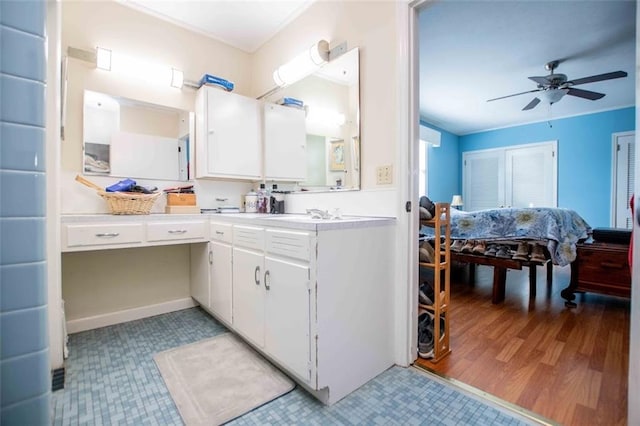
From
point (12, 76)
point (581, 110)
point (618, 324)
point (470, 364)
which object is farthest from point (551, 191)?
point (12, 76)

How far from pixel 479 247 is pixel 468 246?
12 centimetres

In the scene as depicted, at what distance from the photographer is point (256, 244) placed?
1744 millimetres

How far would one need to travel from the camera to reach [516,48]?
3.22 m

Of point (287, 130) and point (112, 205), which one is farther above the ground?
point (287, 130)

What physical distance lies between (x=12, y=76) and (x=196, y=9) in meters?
2.59

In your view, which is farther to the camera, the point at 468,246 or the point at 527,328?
the point at 468,246

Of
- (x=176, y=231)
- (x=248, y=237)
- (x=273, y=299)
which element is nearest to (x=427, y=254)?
(x=273, y=299)

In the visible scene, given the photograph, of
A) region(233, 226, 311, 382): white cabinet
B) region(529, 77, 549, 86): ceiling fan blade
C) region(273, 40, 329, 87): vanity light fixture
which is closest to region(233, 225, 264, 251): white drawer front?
region(233, 226, 311, 382): white cabinet

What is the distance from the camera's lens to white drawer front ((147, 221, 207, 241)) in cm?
212

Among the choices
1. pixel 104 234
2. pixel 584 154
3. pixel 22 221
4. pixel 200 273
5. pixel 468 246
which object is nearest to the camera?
pixel 22 221

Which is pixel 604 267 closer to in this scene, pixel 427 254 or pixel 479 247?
pixel 479 247

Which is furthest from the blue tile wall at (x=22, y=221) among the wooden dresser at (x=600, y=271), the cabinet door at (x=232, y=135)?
the wooden dresser at (x=600, y=271)

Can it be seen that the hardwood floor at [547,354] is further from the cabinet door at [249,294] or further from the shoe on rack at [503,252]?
the cabinet door at [249,294]

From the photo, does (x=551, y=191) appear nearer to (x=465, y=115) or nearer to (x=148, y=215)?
(x=465, y=115)
